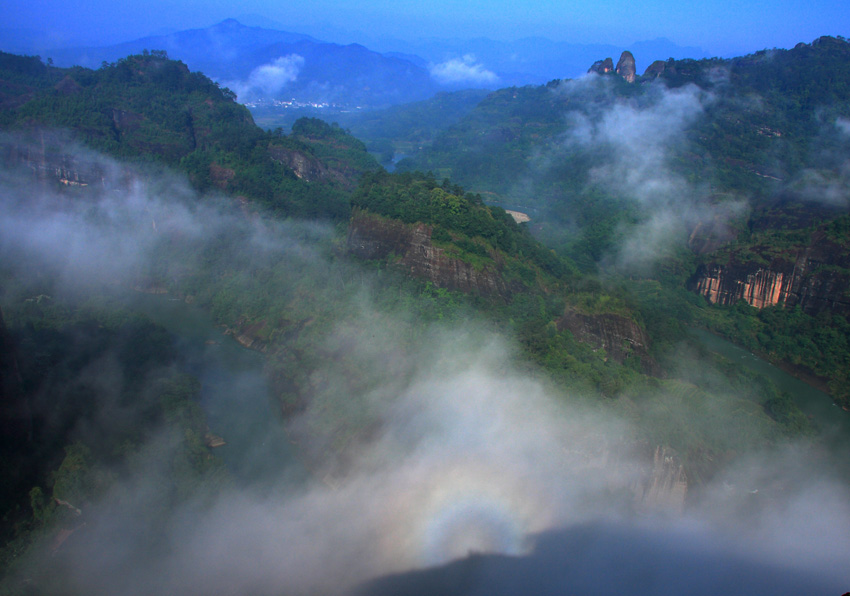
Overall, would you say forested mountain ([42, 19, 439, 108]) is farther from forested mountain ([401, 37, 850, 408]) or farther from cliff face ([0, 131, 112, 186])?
cliff face ([0, 131, 112, 186])

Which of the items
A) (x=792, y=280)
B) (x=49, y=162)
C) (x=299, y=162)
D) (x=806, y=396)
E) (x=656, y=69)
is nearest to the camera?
(x=806, y=396)

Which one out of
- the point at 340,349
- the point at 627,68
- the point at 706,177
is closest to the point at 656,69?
the point at 627,68

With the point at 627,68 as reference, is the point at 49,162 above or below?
below

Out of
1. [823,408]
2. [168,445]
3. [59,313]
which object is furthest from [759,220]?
[59,313]

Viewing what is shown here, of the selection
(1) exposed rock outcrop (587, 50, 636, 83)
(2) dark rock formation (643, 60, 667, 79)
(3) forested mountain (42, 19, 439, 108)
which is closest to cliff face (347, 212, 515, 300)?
(2) dark rock formation (643, 60, 667, 79)

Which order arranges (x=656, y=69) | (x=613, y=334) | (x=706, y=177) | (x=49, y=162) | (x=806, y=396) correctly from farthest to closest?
(x=656, y=69) < (x=706, y=177) < (x=49, y=162) < (x=806, y=396) < (x=613, y=334)

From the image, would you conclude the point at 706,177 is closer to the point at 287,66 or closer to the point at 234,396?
the point at 234,396
